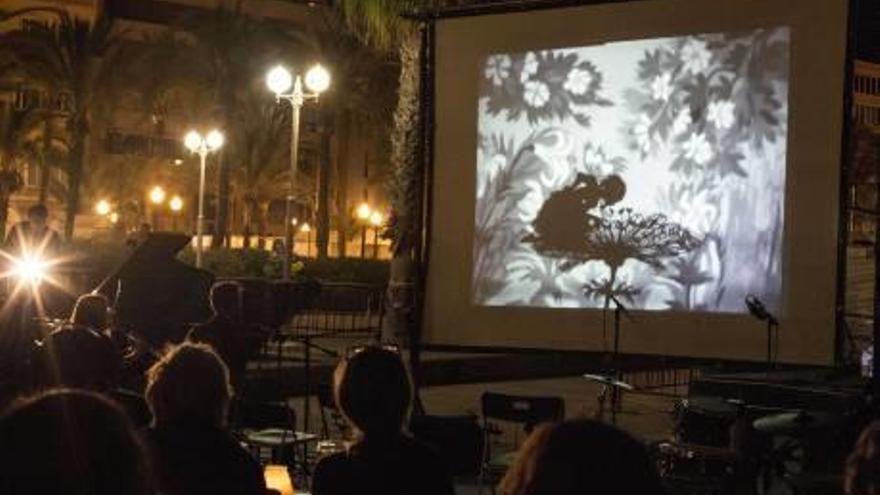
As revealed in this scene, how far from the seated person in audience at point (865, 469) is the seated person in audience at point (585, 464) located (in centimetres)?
58

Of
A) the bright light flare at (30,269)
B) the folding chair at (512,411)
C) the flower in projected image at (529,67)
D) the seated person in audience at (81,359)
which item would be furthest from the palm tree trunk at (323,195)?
the seated person in audience at (81,359)

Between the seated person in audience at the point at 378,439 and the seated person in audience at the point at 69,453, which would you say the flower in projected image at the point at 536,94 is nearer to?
the seated person in audience at the point at 378,439

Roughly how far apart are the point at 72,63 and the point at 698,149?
27.3 metres

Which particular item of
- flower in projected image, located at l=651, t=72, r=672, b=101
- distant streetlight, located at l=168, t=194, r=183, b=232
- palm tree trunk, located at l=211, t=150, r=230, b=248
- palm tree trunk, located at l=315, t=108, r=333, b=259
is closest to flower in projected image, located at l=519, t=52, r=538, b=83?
flower in projected image, located at l=651, t=72, r=672, b=101

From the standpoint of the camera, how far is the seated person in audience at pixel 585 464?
2.29m

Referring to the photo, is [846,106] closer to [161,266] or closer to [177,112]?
[161,266]

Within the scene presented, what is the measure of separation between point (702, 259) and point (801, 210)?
88 centimetres

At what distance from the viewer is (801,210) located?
930 centimetres

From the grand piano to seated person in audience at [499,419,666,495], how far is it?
28.2ft

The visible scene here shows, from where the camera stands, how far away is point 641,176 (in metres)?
9.98

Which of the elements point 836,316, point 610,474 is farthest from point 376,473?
point 836,316

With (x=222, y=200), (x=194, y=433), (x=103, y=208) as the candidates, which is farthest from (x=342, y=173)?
(x=194, y=433)

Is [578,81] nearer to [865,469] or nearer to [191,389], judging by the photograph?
[191,389]

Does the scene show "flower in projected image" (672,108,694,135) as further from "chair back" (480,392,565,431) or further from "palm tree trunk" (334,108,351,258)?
"palm tree trunk" (334,108,351,258)
